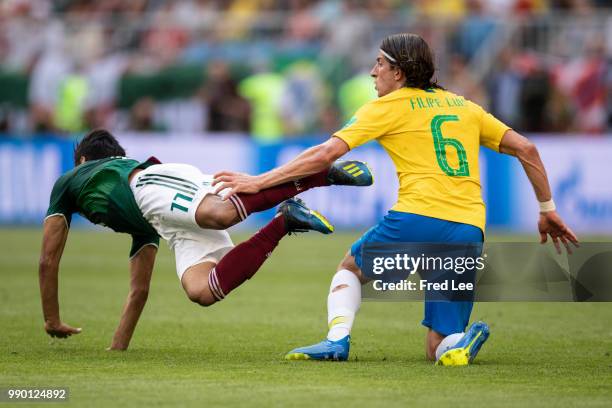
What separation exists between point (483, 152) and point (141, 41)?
8221 mm

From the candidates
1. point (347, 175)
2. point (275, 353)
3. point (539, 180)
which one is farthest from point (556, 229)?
point (275, 353)

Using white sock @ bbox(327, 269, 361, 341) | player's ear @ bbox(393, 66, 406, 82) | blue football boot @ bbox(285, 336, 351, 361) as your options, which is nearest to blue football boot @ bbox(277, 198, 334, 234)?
white sock @ bbox(327, 269, 361, 341)

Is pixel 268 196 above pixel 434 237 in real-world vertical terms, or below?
above

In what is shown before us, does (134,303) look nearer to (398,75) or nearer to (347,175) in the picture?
(347,175)

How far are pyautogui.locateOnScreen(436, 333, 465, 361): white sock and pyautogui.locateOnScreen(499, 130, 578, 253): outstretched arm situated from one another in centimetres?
90

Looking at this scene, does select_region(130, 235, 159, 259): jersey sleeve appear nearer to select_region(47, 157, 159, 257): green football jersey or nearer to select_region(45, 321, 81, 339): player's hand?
select_region(47, 157, 159, 257): green football jersey

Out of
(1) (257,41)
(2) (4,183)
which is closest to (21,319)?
(2) (4,183)

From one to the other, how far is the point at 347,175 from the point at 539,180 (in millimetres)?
1271

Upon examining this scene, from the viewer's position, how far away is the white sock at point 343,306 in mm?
7820

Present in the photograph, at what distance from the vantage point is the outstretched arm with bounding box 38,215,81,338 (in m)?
8.21

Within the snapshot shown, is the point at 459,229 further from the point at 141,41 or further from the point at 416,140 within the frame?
the point at 141,41

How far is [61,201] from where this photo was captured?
8.31m

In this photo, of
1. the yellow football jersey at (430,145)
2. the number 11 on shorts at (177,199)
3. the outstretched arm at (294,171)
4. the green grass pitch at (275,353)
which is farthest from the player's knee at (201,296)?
the yellow football jersey at (430,145)

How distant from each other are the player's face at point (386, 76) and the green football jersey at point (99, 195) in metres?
1.85
